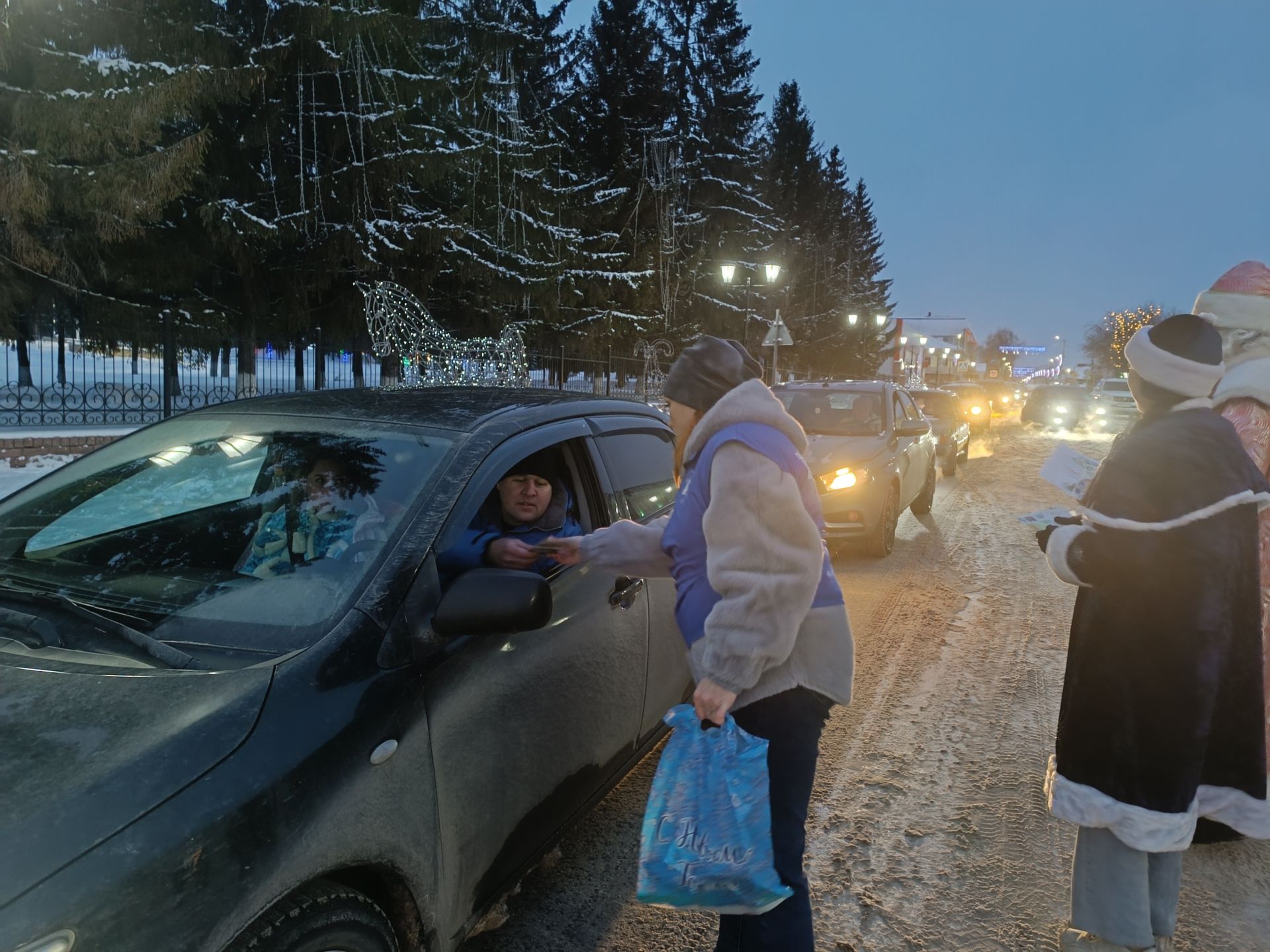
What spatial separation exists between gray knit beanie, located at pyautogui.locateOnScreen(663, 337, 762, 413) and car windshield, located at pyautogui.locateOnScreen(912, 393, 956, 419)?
44.0 feet

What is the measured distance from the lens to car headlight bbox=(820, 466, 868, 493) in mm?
7547

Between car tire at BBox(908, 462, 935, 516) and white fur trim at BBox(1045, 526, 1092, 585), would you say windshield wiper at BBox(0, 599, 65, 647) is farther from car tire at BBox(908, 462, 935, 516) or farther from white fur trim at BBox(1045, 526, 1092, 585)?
car tire at BBox(908, 462, 935, 516)

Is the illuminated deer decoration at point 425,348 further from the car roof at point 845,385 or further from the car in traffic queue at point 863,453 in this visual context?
the car in traffic queue at point 863,453

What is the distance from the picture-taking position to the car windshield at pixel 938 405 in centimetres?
1519

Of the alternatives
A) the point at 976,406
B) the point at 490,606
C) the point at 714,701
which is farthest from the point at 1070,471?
the point at 976,406

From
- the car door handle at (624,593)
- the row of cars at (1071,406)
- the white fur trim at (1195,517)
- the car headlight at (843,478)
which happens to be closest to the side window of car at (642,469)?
the car door handle at (624,593)

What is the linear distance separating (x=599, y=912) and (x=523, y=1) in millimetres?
24487

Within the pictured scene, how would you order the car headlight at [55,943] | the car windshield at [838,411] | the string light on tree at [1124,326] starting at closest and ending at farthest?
1. the car headlight at [55,943]
2. the car windshield at [838,411]
3. the string light on tree at [1124,326]

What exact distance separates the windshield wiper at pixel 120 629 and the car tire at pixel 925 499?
31.7ft

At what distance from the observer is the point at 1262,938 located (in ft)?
8.86

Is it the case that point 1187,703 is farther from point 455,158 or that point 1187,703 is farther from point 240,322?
point 240,322

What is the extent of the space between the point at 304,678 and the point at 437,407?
49.4 inches

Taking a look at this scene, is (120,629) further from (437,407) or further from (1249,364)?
(1249,364)

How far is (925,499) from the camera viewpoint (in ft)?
34.9
